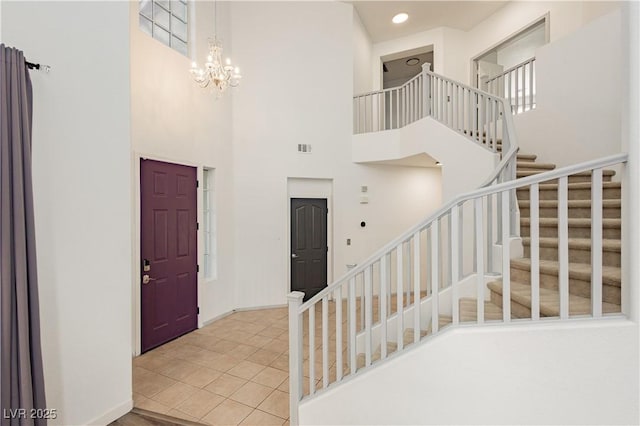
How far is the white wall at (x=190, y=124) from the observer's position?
10.7 ft

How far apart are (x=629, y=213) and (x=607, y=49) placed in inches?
125

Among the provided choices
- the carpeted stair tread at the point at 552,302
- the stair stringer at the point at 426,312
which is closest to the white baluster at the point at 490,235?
the stair stringer at the point at 426,312

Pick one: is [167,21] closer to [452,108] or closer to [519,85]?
[452,108]

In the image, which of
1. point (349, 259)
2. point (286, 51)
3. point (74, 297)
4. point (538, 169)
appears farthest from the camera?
point (349, 259)

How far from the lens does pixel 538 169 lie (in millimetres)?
3773

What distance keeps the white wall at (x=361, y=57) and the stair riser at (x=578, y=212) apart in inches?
144

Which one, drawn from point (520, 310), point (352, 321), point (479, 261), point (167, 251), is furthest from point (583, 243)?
point (167, 251)

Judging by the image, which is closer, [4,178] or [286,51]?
[4,178]

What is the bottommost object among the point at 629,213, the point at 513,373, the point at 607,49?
the point at 513,373

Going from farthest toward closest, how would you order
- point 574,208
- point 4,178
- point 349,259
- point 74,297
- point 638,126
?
1. point 349,259
2. point 574,208
3. point 74,297
4. point 4,178
5. point 638,126

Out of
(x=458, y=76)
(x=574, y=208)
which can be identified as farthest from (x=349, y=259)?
(x=458, y=76)

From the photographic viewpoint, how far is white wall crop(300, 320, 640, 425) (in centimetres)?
151

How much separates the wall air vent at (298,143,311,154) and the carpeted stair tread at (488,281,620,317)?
3638mm

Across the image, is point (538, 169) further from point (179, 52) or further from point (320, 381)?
point (179, 52)
